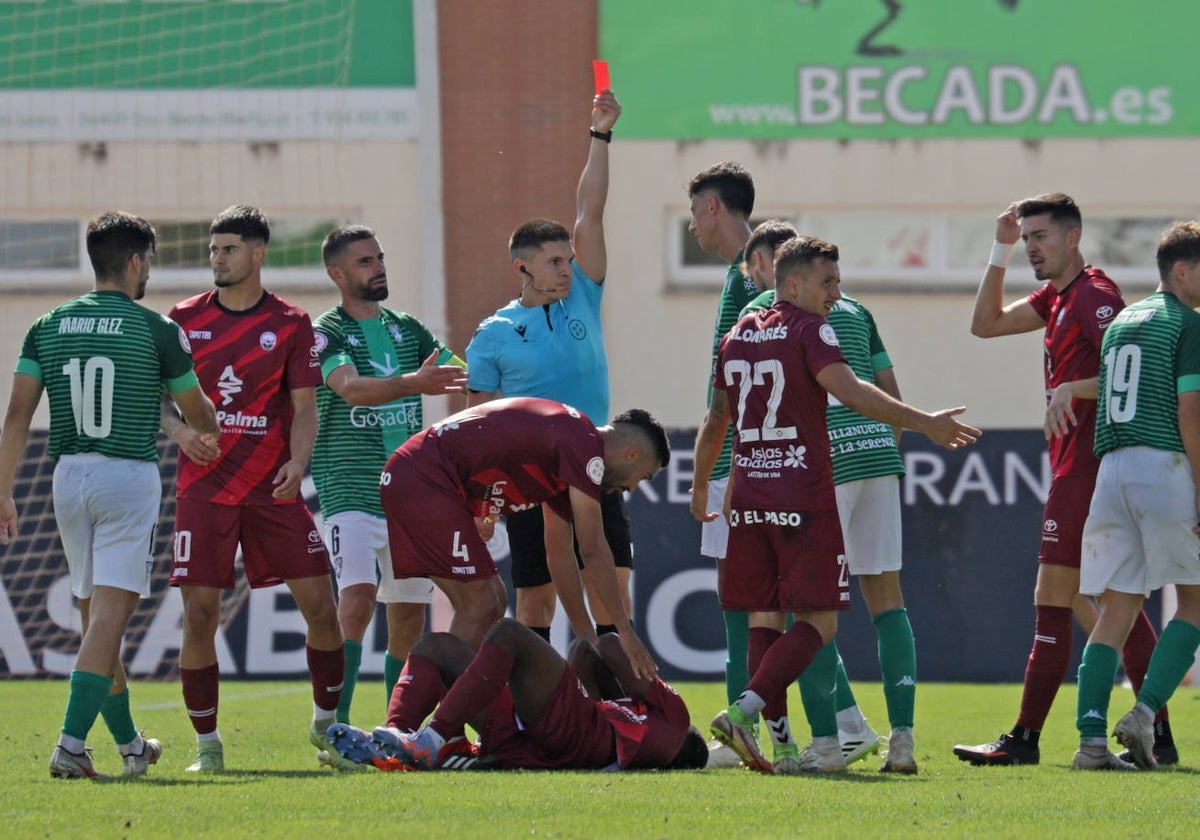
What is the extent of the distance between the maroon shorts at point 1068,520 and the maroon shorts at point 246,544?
115 inches

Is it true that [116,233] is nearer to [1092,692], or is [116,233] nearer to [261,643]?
[1092,692]

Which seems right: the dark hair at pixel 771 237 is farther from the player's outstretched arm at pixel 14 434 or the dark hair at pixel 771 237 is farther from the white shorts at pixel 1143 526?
the player's outstretched arm at pixel 14 434

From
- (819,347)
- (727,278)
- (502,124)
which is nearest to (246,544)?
(727,278)

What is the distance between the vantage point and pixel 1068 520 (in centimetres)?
724

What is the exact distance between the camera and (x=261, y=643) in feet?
41.0

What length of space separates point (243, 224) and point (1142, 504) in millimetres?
3710

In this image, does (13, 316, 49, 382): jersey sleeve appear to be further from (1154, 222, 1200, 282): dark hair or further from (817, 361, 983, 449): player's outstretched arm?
(1154, 222, 1200, 282): dark hair

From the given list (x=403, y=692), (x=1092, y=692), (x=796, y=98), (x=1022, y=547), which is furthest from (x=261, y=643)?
(x=796, y=98)

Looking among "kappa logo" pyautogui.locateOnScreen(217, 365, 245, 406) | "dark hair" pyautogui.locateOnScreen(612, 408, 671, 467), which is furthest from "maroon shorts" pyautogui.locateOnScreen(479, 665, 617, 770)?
"kappa logo" pyautogui.locateOnScreen(217, 365, 245, 406)

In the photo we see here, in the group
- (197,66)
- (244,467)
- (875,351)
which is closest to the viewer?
(244,467)

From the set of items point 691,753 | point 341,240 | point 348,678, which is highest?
point 341,240

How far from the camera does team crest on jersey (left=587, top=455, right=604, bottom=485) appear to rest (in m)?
6.45

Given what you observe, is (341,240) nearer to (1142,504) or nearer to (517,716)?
(517,716)

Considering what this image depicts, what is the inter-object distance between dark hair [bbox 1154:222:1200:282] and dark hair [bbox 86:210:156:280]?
3963 millimetres
